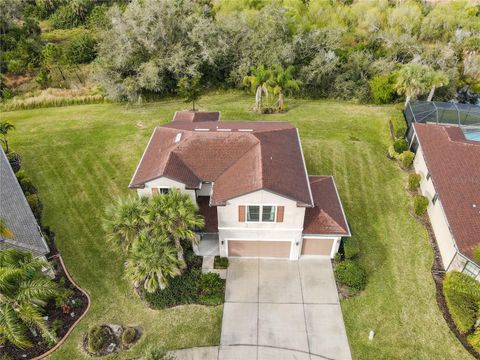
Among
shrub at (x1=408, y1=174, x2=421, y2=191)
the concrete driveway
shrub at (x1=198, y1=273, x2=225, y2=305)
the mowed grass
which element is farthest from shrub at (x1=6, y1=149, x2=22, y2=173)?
shrub at (x1=408, y1=174, x2=421, y2=191)

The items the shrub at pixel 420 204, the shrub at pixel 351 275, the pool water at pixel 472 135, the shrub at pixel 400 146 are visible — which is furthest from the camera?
the shrub at pixel 400 146

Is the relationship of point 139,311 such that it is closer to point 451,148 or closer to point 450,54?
point 451,148

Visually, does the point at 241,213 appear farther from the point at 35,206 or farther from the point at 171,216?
the point at 35,206

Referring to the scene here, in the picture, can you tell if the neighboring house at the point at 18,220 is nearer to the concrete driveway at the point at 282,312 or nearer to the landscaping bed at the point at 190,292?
the landscaping bed at the point at 190,292

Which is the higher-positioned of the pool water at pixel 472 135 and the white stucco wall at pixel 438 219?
the pool water at pixel 472 135

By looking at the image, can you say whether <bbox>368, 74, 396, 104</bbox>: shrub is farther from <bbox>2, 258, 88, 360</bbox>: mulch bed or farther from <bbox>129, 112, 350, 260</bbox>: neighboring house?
<bbox>2, 258, 88, 360</bbox>: mulch bed

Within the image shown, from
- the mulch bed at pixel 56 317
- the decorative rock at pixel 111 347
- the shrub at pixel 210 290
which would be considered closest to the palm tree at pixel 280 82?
the shrub at pixel 210 290

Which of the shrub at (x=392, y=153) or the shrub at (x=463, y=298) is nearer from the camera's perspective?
the shrub at (x=463, y=298)

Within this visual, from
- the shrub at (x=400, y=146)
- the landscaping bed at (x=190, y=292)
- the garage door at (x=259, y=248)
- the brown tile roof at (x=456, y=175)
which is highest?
the brown tile roof at (x=456, y=175)
